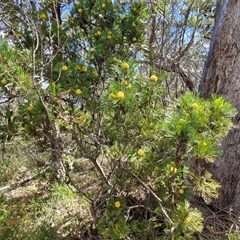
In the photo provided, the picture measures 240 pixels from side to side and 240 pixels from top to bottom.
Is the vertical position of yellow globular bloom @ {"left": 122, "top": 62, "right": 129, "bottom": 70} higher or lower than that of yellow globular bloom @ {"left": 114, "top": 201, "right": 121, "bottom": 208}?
higher

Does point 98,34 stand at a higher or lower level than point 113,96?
higher

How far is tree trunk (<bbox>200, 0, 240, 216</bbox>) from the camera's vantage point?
1850 mm

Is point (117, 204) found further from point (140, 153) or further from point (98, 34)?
point (98, 34)

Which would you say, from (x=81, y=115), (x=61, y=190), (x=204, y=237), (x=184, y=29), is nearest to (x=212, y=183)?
(x=204, y=237)

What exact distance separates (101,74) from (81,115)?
22.0 inches

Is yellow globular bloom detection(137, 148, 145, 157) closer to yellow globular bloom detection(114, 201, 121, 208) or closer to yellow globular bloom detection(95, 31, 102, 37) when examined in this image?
yellow globular bloom detection(114, 201, 121, 208)

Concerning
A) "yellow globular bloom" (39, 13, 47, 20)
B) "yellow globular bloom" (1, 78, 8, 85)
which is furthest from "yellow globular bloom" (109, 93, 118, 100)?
"yellow globular bloom" (39, 13, 47, 20)

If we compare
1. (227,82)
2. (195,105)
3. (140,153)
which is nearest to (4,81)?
(140,153)

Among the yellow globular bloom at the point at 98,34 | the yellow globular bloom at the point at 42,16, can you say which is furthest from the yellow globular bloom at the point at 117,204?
the yellow globular bloom at the point at 42,16

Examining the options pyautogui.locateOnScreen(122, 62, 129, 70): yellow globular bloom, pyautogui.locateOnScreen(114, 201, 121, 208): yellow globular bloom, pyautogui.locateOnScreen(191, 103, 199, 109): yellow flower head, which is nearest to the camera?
pyautogui.locateOnScreen(191, 103, 199, 109): yellow flower head

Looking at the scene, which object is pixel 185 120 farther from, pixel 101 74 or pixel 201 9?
pixel 201 9

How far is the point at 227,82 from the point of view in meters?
1.87

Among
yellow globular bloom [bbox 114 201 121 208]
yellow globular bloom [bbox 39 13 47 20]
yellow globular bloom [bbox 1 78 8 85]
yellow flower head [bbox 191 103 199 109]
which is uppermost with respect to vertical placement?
yellow globular bloom [bbox 39 13 47 20]

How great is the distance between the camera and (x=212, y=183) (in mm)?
1352
